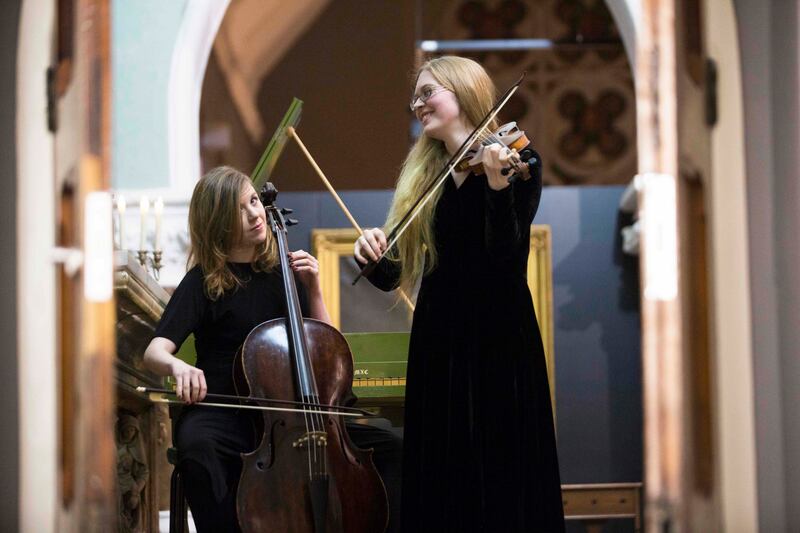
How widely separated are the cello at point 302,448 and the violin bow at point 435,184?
0.67 feet

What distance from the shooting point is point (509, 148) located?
2014mm

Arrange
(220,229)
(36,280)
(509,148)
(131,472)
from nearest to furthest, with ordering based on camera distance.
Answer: (36,280) < (509,148) < (220,229) < (131,472)

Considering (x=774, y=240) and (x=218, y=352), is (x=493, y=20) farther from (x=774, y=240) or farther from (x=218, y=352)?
(x=774, y=240)

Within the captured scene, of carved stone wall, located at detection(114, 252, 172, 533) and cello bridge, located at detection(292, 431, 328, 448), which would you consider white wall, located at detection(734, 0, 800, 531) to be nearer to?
cello bridge, located at detection(292, 431, 328, 448)

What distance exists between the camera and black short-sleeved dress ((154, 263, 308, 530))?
2295mm

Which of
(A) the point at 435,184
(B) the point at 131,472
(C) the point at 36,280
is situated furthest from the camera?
(B) the point at 131,472

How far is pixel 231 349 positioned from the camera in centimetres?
252

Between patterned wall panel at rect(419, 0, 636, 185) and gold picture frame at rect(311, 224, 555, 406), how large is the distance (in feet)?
1.83

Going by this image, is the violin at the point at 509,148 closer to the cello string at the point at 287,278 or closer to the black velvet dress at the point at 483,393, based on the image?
the black velvet dress at the point at 483,393

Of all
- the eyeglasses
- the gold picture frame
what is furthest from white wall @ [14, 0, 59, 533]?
the gold picture frame

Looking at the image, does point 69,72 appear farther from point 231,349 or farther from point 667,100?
point 231,349

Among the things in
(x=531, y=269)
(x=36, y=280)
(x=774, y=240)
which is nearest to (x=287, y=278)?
(x=36, y=280)

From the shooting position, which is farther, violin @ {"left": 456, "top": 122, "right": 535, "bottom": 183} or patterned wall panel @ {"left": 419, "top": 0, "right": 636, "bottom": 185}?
patterned wall panel @ {"left": 419, "top": 0, "right": 636, "bottom": 185}

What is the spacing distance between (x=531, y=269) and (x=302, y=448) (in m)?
2.74
